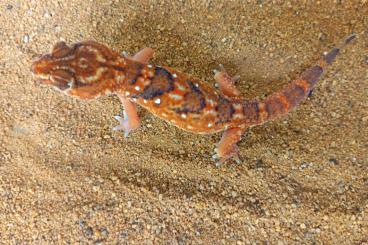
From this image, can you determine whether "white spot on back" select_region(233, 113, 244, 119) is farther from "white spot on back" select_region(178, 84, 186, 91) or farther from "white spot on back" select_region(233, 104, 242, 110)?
"white spot on back" select_region(178, 84, 186, 91)

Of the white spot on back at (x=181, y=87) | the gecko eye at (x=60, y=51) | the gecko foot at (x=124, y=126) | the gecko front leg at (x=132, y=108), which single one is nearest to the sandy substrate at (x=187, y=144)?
the gecko foot at (x=124, y=126)

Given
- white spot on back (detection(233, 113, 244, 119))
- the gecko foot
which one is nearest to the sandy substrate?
the gecko foot

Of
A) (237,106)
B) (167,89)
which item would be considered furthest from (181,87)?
(237,106)

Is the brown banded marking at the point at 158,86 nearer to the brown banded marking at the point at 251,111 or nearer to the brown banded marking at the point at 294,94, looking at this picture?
the brown banded marking at the point at 251,111

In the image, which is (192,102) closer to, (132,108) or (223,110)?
(223,110)

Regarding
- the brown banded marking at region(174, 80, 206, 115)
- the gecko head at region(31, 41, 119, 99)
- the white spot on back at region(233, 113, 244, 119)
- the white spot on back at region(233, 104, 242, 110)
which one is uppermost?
the white spot on back at region(233, 104, 242, 110)

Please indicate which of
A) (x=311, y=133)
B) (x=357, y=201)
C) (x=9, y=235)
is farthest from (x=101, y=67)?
(x=357, y=201)

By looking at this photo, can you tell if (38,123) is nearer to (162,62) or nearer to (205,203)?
(162,62)
